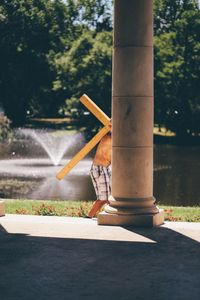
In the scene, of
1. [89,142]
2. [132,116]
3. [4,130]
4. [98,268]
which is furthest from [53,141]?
[98,268]

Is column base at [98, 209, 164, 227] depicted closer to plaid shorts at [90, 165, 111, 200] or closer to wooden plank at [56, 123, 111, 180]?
plaid shorts at [90, 165, 111, 200]

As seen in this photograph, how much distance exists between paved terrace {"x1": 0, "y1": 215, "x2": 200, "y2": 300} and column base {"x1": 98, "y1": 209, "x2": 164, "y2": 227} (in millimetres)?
253

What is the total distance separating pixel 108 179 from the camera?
1502 centimetres

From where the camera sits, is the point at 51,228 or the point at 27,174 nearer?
the point at 51,228

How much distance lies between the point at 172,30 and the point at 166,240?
2629 inches

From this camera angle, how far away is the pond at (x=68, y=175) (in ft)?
90.2

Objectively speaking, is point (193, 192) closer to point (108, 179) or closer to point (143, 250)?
point (108, 179)

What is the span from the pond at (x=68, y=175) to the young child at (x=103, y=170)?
32.0 ft

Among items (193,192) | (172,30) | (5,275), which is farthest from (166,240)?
(172,30)

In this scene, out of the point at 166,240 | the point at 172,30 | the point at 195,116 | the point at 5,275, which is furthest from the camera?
the point at 172,30

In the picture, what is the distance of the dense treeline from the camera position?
69.0 meters

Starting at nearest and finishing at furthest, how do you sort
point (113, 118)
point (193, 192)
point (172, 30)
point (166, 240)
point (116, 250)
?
point (116, 250) < point (166, 240) < point (113, 118) < point (193, 192) < point (172, 30)

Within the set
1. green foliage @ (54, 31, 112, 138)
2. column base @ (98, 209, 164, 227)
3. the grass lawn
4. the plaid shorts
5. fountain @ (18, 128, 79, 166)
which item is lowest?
fountain @ (18, 128, 79, 166)

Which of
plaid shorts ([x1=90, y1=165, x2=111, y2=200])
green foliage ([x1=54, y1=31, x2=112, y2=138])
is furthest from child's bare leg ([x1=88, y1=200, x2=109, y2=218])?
green foliage ([x1=54, y1=31, x2=112, y2=138])
